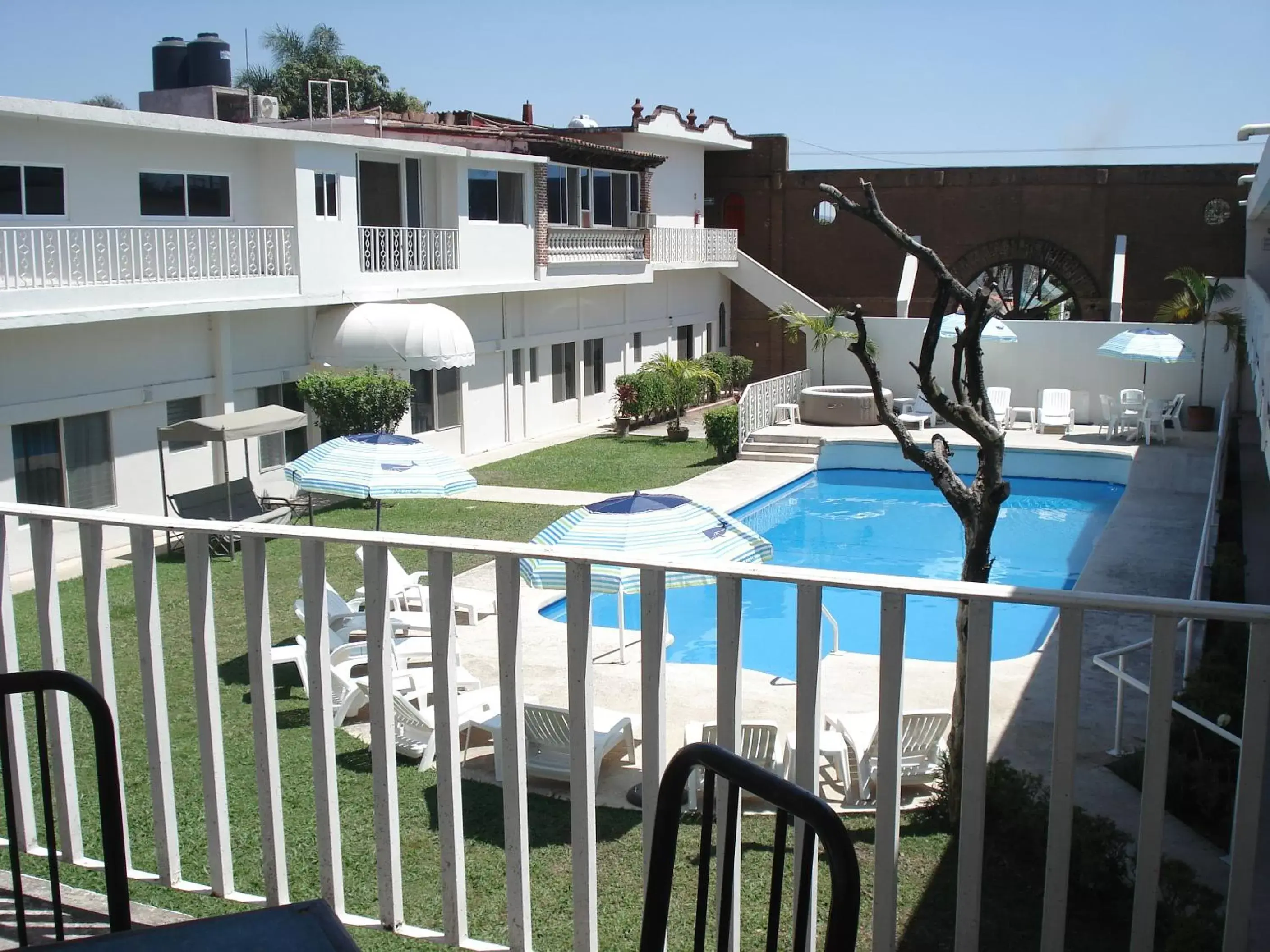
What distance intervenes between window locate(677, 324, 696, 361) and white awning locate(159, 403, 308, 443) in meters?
18.6

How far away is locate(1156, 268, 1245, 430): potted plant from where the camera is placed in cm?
2897

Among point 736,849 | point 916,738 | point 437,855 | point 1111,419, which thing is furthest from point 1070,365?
point 736,849

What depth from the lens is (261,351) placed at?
20781 mm

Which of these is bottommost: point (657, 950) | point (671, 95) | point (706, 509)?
point (706, 509)

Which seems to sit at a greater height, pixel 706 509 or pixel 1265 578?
pixel 706 509

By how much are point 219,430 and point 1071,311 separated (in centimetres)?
2783

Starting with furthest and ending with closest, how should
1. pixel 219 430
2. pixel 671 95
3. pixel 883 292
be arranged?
1. pixel 671 95
2. pixel 883 292
3. pixel 219 430

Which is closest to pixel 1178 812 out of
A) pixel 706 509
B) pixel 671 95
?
pixel 706 509

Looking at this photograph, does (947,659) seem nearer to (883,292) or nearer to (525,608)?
(525,608)

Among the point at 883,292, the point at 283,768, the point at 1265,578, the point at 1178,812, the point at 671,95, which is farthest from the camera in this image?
the point at 671,95

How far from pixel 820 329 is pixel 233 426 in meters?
18.1

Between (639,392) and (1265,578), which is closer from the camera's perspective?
(1265,578)

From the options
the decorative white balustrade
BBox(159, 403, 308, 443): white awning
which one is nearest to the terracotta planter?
the decorative white balustrade

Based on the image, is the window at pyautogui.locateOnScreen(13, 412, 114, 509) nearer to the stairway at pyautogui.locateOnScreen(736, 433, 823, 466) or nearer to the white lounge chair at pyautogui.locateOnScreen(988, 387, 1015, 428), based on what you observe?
the stairway at pyautogui.locateOnScreen(736, 433, 823, 466)
